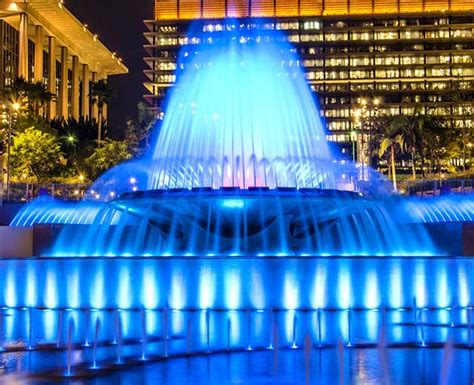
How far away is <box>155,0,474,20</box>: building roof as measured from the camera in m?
111

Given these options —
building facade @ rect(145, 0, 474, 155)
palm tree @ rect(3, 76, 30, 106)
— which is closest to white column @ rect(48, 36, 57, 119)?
palm tree @ rect(3, 76, 30, 106)

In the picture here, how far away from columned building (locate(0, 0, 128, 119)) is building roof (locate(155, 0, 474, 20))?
17.6 meters

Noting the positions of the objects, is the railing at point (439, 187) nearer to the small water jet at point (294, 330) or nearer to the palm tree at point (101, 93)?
the small water jet at point (294, 330)

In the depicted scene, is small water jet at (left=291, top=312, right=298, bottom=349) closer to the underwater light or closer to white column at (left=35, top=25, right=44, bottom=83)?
the underwater light

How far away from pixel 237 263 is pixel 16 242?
11.3 metres

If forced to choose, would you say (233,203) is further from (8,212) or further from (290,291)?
(8,212)

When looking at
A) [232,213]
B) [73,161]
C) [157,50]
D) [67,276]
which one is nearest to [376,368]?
[67,276]

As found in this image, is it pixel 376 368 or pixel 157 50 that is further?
pixel 157 50

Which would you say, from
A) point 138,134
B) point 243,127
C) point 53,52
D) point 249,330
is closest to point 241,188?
point 243,127

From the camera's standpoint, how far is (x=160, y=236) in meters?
17.0

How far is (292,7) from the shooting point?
113250 mm

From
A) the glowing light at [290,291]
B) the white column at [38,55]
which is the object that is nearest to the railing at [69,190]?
the glowing light at [290,291]

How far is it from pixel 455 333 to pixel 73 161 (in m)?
59.8

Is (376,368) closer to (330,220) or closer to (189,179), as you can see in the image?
(330,220)
